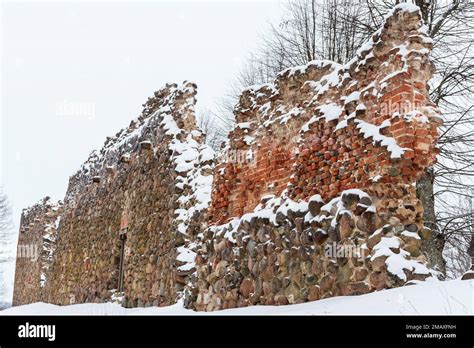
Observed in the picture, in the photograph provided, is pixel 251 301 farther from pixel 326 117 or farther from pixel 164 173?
pixel 164 173

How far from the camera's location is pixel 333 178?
5.50 metres

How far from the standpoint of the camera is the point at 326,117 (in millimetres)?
5754

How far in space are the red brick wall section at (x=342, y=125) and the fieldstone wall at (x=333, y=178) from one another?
1 cm

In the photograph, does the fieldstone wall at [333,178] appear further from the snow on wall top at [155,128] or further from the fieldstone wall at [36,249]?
the fieldstone wall at [36,249]

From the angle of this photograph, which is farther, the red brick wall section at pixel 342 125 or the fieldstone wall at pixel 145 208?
the fieldstone wall at pixel 145 208

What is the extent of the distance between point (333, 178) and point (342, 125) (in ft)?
1.82

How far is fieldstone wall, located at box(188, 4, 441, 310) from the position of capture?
482cm

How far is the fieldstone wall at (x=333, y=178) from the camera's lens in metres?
4.82

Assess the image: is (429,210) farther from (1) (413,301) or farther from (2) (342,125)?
(1) (413,301)

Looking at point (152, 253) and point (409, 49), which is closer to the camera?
point (409, 49)

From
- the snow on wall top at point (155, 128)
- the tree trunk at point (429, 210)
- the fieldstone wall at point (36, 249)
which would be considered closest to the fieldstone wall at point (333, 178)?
the snow on wall top at point (155, 128)

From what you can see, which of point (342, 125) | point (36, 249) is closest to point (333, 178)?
point (342, 125)
